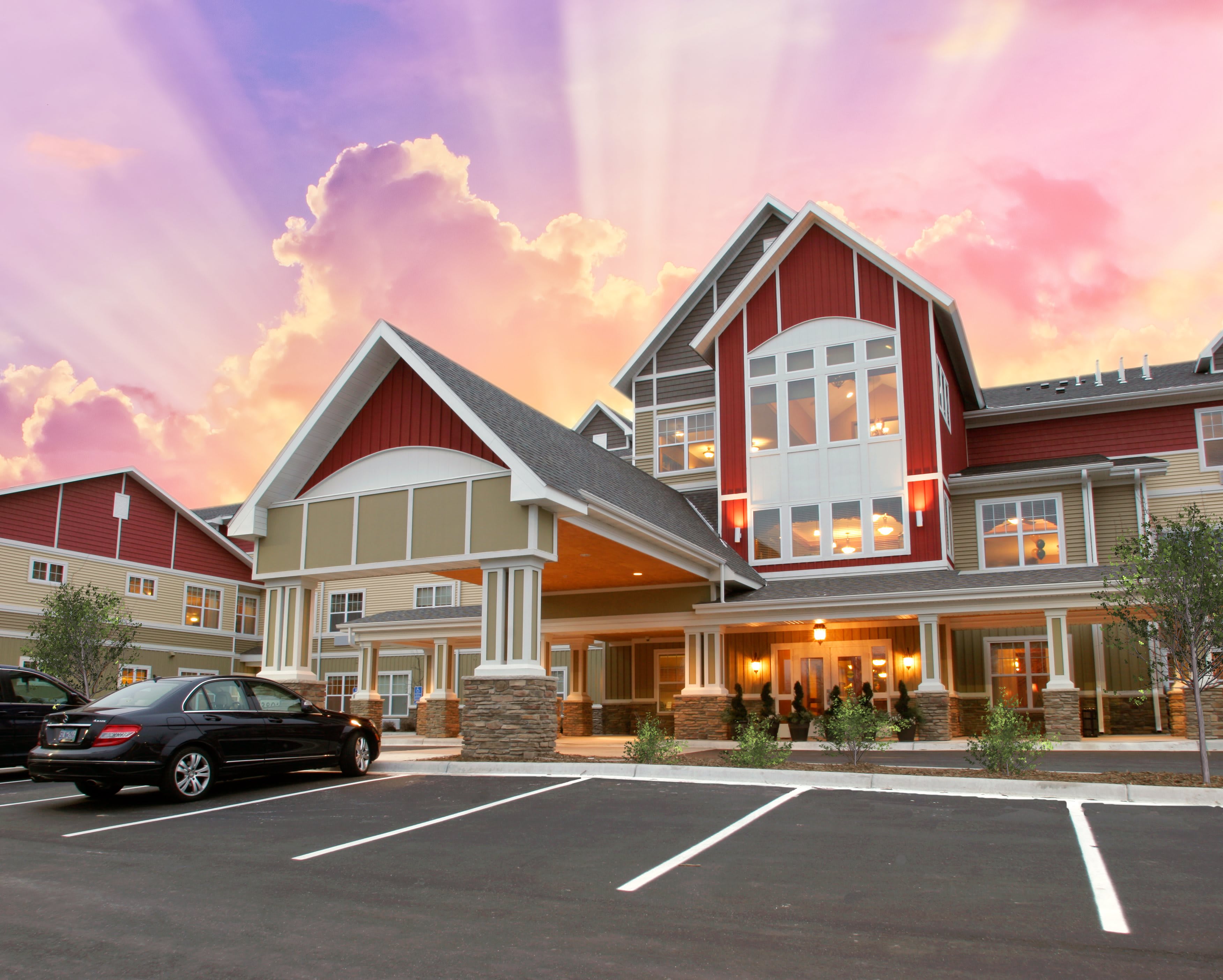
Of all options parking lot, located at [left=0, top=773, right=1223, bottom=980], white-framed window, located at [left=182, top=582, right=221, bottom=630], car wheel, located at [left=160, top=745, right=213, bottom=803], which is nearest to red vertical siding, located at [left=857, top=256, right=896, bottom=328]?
parking lot, located at [left=0, top=773, right=1223, bottom=980]

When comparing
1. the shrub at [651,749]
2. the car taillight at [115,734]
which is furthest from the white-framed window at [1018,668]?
the car taillight at [115,734]

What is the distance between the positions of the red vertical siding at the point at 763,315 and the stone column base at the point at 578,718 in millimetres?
10353

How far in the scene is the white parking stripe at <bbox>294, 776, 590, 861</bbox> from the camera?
8.19 m

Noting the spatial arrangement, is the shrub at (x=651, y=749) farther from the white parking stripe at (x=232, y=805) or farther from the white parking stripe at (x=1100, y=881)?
the white parking stripe at (x=1100, y=881)

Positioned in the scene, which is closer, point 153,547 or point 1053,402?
point 1053,402

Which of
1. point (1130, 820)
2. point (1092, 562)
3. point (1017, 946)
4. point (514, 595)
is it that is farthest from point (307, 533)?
point (1092, 562)

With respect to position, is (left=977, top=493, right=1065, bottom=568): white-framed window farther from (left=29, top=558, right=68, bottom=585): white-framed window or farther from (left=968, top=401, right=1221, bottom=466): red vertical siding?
(left=29, top=558, right=68, bottom=585): white-framed window

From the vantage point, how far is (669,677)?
27.4 m

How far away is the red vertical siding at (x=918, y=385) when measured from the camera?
23.2 meters

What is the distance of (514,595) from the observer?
627 inches

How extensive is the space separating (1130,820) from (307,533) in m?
14.0

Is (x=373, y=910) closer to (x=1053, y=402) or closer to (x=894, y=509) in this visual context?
(x=894, y=509)

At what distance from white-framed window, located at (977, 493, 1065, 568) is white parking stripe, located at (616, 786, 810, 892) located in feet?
48.0

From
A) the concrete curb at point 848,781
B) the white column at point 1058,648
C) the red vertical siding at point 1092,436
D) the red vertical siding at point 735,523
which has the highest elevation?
the red vertical siding at point 1092,436
